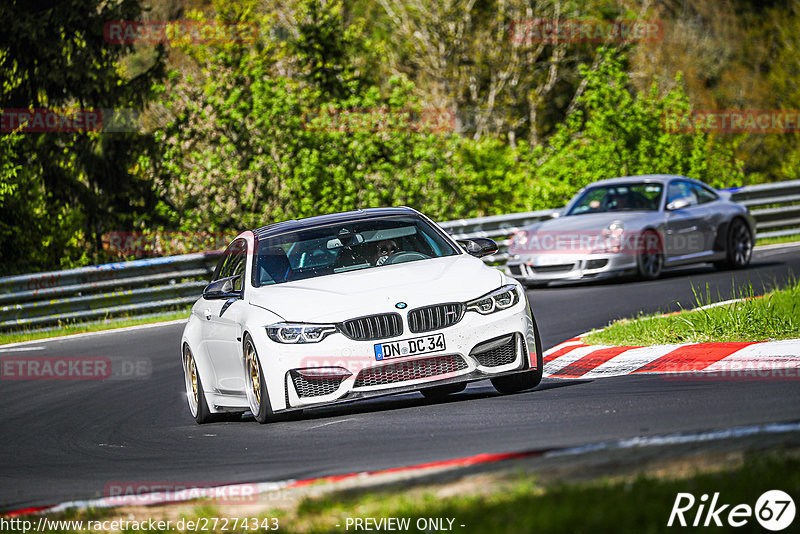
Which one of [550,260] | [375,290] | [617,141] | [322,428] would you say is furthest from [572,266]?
[617,141]

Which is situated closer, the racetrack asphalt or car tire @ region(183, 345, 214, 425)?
the racetrack asphalt

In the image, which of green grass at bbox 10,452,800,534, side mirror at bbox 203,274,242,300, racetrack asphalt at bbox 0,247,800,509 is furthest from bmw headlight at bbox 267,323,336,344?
green grass at bbox 10,452,800,534

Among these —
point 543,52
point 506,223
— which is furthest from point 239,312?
point 543,52

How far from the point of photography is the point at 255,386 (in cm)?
884

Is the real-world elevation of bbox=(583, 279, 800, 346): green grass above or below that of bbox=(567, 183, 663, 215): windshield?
above

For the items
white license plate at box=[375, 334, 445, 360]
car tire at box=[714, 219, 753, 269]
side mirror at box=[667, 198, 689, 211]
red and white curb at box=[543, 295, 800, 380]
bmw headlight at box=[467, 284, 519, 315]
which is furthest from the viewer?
car tire at box=[714, 219, 753, 269]

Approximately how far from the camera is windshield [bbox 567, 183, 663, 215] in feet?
61.2

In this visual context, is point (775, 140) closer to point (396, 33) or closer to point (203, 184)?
point (396, 33)

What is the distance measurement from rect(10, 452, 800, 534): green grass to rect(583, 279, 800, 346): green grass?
5.18m

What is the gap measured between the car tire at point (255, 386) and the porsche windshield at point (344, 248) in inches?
26.4

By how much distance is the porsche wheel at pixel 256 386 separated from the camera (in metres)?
8.59

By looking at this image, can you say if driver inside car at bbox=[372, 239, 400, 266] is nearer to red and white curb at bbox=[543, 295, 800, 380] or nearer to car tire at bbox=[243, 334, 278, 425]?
car tire at bbox=[243, 334, 278, 425]

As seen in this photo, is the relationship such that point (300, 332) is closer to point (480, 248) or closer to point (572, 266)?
point (480, 248)

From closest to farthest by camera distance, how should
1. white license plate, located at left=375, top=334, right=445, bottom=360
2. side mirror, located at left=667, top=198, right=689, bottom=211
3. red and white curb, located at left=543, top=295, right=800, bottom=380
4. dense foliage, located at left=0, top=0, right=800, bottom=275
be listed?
white license plate, located at left=375, top=334, right=445, bottom=360
red and white curb, located at left=543, top=295, right=800, bottom=380
side mirror, located at left=667, top=198, right=689, bottom=211
dense foliage, located at left=0, top=0, right=800, bottom=275
